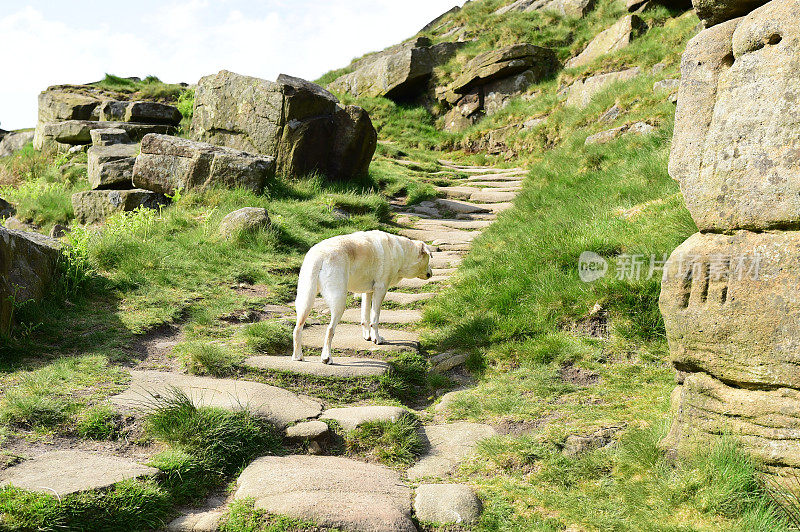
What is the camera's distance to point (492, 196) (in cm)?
1342

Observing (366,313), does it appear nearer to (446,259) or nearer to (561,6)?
(446,259)

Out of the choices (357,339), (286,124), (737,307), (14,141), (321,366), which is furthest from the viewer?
(14,141)

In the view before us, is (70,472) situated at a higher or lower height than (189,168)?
lower

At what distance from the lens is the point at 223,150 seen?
11227mm

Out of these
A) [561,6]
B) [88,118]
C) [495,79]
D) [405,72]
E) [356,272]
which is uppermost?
[561,6]

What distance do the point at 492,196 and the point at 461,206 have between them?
2.89 ft

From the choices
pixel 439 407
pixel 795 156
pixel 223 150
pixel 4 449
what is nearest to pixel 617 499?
pixel 439 407

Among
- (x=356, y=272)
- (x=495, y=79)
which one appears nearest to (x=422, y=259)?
(x=356, y=272)

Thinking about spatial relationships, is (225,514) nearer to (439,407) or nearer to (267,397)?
(267,397)

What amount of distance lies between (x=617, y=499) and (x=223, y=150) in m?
9.70

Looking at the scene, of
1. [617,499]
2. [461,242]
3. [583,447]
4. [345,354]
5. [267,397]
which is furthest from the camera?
[461,242]

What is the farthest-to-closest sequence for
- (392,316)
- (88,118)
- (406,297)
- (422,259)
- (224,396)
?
(88,118) < (406,297) < (392,316) < (422,259) < (224,396)

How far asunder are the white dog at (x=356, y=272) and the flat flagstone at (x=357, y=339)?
0.14 m

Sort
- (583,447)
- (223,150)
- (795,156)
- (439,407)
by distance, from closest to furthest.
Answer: (795,156)
(583,447)
(439,407)
(223,150)
